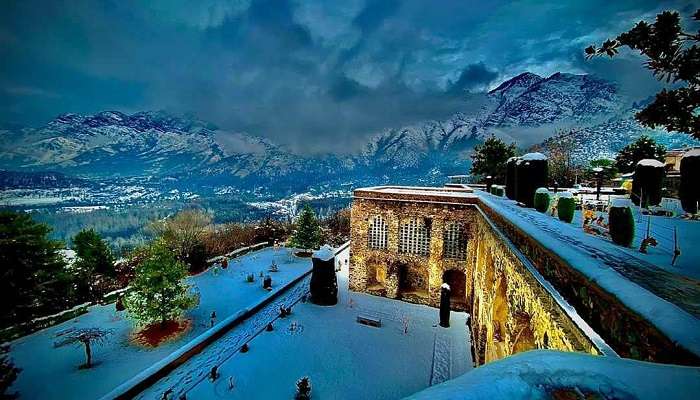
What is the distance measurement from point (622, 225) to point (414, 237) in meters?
14.9

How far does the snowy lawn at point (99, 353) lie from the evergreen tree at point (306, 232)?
9.94 m

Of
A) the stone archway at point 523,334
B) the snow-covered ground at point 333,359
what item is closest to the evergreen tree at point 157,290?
the snow-covered ground at point 333,359

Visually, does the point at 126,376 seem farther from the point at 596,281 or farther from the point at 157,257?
the point at 596,281

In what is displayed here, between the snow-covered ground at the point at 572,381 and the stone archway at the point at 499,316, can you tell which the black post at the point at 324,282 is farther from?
the snow-covered ground at the point at 572,381

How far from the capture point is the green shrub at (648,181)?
30.5 ft

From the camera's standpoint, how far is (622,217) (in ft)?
19.2

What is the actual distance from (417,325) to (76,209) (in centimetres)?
13472

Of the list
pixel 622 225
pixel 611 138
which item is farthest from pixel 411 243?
pixel 611 138

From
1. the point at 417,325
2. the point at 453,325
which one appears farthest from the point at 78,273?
the point at 453,325

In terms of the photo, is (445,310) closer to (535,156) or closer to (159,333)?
(535,156)

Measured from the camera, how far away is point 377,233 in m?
21.4

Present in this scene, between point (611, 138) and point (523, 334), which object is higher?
point (611, 138)

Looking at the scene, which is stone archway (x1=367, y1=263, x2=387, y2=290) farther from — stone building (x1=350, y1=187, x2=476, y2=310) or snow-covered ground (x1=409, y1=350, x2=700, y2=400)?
snow-covered ground (x1=409, y1=350, x2=700, y2=400)

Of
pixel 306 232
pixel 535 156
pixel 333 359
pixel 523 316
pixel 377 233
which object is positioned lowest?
pixel 333 359
